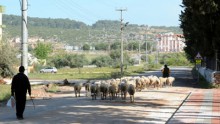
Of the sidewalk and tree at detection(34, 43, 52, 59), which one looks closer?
the sidewalk

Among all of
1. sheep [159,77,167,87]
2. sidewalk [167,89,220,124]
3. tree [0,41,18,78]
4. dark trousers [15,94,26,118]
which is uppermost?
tree [0,41,18,78]

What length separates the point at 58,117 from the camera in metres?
16.5

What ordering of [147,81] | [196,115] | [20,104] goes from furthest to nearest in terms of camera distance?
1. [147,81]
2. [196,115]
3. [20,104]

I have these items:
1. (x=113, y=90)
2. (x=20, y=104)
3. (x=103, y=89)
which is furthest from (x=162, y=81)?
(x=20, y=104)

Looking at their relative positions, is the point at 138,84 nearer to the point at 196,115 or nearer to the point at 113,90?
the point at 113,90

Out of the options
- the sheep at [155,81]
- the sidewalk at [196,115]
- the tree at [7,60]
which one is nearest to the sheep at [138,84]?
the sheep at [155,81]

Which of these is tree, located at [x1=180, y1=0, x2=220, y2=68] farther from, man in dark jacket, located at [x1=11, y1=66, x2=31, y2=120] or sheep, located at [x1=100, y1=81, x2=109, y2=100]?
man in dark jacket, located at [x1=11, y1=66, x2=31, y2=120]

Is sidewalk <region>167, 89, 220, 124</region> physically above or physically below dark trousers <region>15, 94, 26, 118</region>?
below

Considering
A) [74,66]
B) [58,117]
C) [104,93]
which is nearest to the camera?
[58,117]

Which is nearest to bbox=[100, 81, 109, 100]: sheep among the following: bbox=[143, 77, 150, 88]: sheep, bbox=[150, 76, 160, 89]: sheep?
bbox=[143, 77, 150, 88]: sheep

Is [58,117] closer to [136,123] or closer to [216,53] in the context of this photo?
[136,123]

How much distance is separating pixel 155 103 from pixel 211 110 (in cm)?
404

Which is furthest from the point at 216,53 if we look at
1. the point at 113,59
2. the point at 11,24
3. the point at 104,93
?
the point at 11,24

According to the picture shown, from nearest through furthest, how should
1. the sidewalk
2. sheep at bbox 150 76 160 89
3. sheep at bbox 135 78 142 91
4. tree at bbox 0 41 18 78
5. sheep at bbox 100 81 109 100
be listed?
the sidewalk, sheep at bbox 100 81 109 100, sheep at bbox 135 78 142 91, sheep at bbox 150 76 160 89, tree at bbox 0 41 18 78
